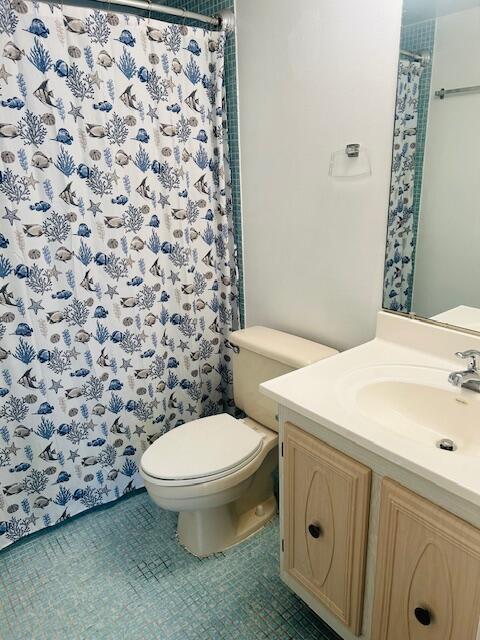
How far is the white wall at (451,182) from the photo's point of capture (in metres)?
1.25

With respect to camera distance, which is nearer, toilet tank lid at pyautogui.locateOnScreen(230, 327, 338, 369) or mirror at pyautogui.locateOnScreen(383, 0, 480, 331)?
mirror at pyautogui.locateOnScreen(383, 0, 480, 331)

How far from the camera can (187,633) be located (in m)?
1.45

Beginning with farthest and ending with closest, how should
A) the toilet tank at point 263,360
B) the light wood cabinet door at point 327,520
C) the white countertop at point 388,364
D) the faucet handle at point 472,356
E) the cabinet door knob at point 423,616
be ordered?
the toilet tank at point 263,360 < the faucet handle at point 472,356 < the light wood cabinet door at point 327,520 < the cabinet door knob at point 423,616 < the white countertop at point 388,364

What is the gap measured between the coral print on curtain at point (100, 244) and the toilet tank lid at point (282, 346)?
321 mm

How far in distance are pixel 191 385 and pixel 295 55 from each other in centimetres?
147

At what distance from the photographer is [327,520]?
1.23 meters

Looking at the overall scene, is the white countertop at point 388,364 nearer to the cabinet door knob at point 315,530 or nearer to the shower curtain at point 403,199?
the shower curtain at point 403,199

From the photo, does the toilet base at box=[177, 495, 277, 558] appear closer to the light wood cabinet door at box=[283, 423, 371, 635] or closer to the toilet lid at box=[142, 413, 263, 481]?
the toilet lid at box=[142, 413, 263, 481]

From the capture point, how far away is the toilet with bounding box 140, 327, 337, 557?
1582mm

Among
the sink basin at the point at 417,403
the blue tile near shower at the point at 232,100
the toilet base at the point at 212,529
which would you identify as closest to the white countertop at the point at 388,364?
→ the sink basin at the point at 417,403

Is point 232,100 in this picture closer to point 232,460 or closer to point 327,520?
point 232,460

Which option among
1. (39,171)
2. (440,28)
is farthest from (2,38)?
(440,28)

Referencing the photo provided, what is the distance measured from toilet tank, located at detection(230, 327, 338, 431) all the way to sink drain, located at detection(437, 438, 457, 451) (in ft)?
1.76

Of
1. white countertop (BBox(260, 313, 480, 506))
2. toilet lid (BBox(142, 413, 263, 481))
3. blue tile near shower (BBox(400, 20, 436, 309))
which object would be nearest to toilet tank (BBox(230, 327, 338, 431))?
toilet lid (BBox(142, 413, 263, 481))
